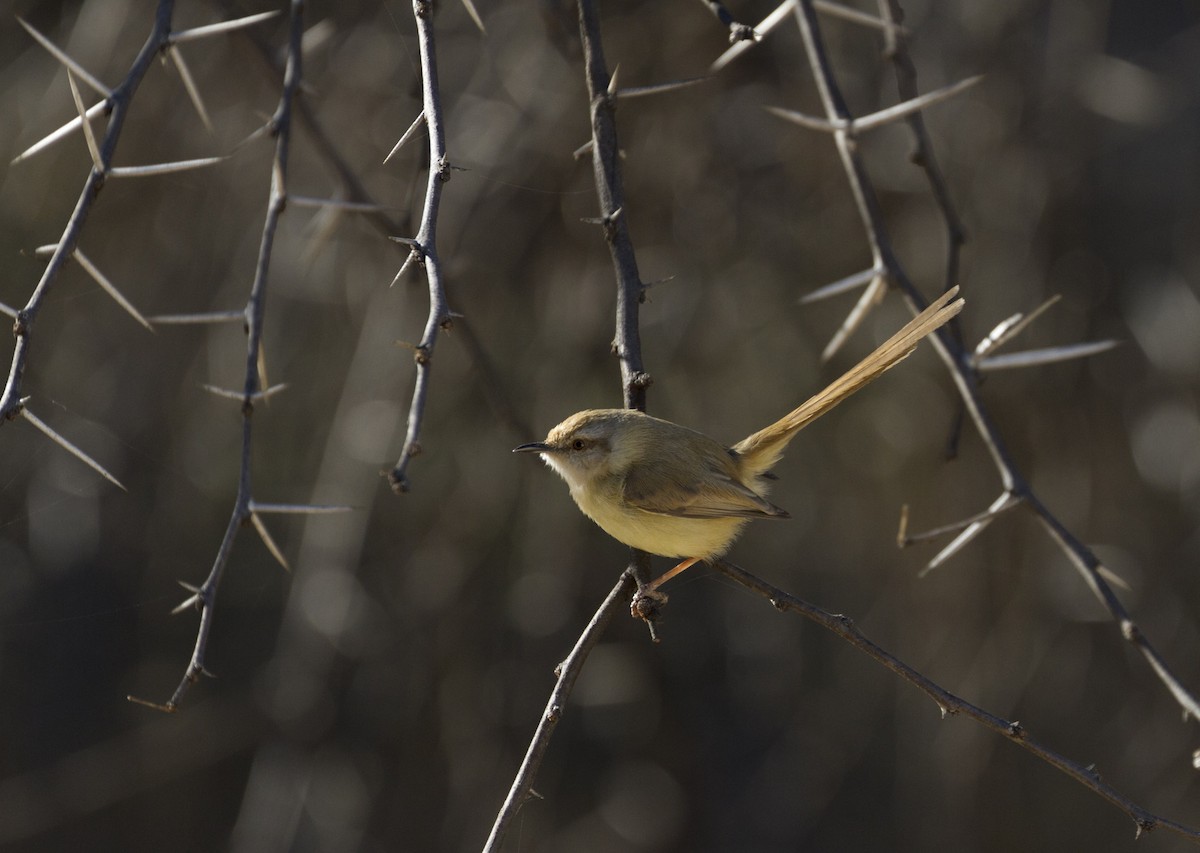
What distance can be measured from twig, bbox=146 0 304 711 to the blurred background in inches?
61.2

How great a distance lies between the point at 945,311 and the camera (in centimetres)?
263

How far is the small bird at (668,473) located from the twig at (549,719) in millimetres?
683

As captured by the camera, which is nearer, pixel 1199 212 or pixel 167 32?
A: pixel 167 32

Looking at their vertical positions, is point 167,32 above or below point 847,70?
above

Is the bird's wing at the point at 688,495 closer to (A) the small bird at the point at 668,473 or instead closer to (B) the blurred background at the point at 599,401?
(A) the small bird at the point at 668,473

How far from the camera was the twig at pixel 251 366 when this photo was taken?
83.0 inches

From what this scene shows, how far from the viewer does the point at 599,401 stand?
18.4 ft

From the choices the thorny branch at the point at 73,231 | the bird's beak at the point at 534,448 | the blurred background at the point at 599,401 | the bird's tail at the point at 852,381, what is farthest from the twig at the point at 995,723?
the blurred background at the point at 599,401

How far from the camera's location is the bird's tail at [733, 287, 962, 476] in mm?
2652

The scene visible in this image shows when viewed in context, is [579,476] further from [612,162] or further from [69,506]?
[69,506]

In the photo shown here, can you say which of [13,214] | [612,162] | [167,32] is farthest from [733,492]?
[13,214]

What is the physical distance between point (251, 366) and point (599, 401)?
329 cm

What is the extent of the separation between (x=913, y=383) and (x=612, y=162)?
3.35 meters

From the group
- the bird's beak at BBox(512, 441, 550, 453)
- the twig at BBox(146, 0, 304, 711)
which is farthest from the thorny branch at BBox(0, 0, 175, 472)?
the bird's beak at BBox(512, 441, 550, 453)
